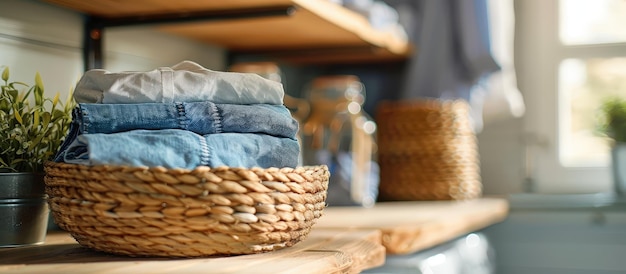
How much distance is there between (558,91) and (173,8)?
149 cm

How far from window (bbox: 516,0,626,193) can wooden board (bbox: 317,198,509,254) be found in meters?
0.48

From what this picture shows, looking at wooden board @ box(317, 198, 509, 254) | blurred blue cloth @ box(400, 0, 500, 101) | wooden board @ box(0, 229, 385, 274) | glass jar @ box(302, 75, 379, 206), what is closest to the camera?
wooden board @ box(0, 229, 385, 274)

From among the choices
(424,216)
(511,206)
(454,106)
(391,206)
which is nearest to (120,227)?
(424,216)

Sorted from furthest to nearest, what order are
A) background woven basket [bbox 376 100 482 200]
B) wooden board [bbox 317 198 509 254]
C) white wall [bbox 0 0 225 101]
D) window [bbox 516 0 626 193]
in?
1. window [bbox 516 0 626 193]
2. background woven basket [bbox 376 100 482 200]
3. wooden board [bbox 317 198 509 254]
4. white wall [bbox 0 0 225 101]

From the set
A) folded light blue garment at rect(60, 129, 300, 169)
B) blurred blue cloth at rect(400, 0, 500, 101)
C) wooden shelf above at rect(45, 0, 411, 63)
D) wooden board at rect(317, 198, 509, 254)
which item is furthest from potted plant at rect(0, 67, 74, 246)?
blurred blue cloth at rect(400, 0, 500, 101)

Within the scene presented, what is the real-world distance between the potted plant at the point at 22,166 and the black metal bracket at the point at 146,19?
361mm

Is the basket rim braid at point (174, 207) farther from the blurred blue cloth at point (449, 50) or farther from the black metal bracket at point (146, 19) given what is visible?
the blurred blue cloth at point (449, 50)

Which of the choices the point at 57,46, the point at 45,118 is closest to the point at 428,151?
the point at 57,46

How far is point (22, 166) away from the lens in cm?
99

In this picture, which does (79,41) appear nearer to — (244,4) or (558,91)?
(244,4)

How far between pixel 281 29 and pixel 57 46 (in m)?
0.51

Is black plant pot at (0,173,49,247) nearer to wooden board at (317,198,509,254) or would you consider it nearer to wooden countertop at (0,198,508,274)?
wooden countertop at (0,198,508,274)

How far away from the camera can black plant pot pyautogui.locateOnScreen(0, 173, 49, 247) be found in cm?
93

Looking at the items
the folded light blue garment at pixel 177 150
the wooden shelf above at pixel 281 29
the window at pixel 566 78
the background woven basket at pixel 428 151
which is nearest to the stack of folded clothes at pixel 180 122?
the folded light blue garment at pixel 177 150
